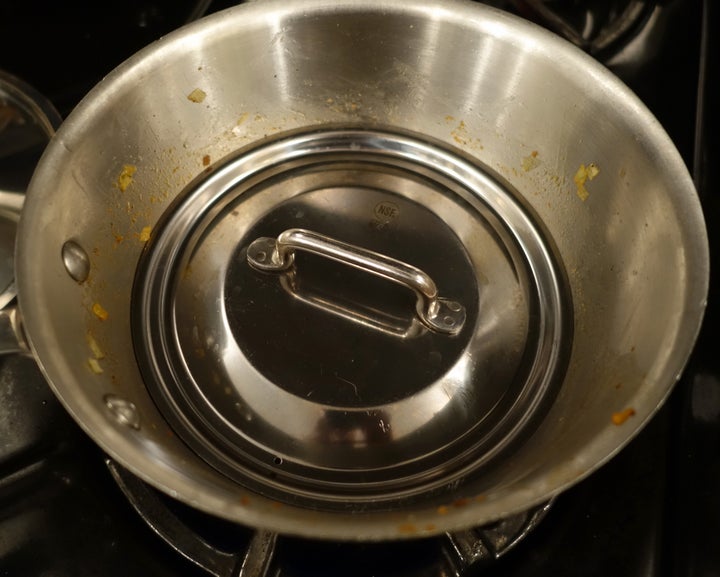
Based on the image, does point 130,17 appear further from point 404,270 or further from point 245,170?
point 404,270

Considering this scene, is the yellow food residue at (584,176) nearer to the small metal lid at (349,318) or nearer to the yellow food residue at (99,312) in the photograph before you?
the small metal lid at (349,318)

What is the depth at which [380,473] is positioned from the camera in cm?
58

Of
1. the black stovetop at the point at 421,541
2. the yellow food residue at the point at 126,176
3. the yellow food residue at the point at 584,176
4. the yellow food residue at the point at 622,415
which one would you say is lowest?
the black stovetop at the point at 421,541

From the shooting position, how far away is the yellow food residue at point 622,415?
437 millimetres

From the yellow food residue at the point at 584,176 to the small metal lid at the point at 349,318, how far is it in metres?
0.07

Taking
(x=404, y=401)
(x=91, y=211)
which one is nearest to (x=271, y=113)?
(x=91, y=211)

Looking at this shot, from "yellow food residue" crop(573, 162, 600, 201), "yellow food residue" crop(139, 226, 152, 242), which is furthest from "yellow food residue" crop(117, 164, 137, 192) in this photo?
"yellow food residue" crop(573, 162, 600, 201)

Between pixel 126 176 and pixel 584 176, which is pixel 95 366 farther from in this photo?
pixel 584 176

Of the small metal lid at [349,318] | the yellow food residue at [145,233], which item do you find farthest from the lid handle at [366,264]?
the yellow food residue at [145,233]

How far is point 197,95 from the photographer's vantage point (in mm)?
649

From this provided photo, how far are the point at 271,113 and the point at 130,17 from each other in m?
0.26

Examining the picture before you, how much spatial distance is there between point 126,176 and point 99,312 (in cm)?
14

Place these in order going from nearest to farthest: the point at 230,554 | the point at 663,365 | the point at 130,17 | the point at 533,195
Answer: the point at 663,365, the point at 230,554, the point at 533,195, the point at 130,17

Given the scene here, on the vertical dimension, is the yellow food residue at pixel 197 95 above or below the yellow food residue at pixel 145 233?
above
